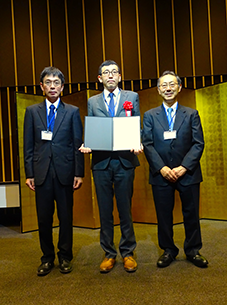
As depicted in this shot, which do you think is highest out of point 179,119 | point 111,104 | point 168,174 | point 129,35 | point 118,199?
point 129,35

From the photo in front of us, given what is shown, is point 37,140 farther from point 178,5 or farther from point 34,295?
point 178,5

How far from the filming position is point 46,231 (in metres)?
2.30

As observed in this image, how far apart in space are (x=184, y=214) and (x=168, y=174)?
39 centimetres

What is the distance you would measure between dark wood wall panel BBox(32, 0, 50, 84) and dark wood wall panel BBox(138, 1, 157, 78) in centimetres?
157

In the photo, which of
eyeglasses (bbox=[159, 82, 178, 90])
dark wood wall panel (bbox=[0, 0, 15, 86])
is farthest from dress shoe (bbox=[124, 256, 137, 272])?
dark wood wall panel (bbox=[0, 0, 15, 86])

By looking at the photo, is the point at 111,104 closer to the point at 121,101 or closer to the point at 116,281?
the point at 121,101

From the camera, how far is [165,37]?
4691 millimetres

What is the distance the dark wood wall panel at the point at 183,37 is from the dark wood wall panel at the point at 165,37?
115mm

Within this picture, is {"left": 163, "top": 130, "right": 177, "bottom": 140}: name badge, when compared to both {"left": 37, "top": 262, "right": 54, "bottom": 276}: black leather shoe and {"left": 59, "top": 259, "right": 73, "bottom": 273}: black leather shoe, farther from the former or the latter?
{"left": 37, "top": 262, "right": 54, "bottom": 276}: black leather shoe

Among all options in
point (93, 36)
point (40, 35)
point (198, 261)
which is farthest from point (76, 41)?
point (198, 261)

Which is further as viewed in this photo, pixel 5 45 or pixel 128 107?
pixel 5 45

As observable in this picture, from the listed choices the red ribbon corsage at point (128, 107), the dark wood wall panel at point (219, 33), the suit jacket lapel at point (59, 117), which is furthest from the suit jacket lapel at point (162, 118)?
the dark wood wall panel at point (219, 33)

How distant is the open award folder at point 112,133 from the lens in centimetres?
212

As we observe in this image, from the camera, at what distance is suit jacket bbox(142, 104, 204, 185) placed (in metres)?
2.30
